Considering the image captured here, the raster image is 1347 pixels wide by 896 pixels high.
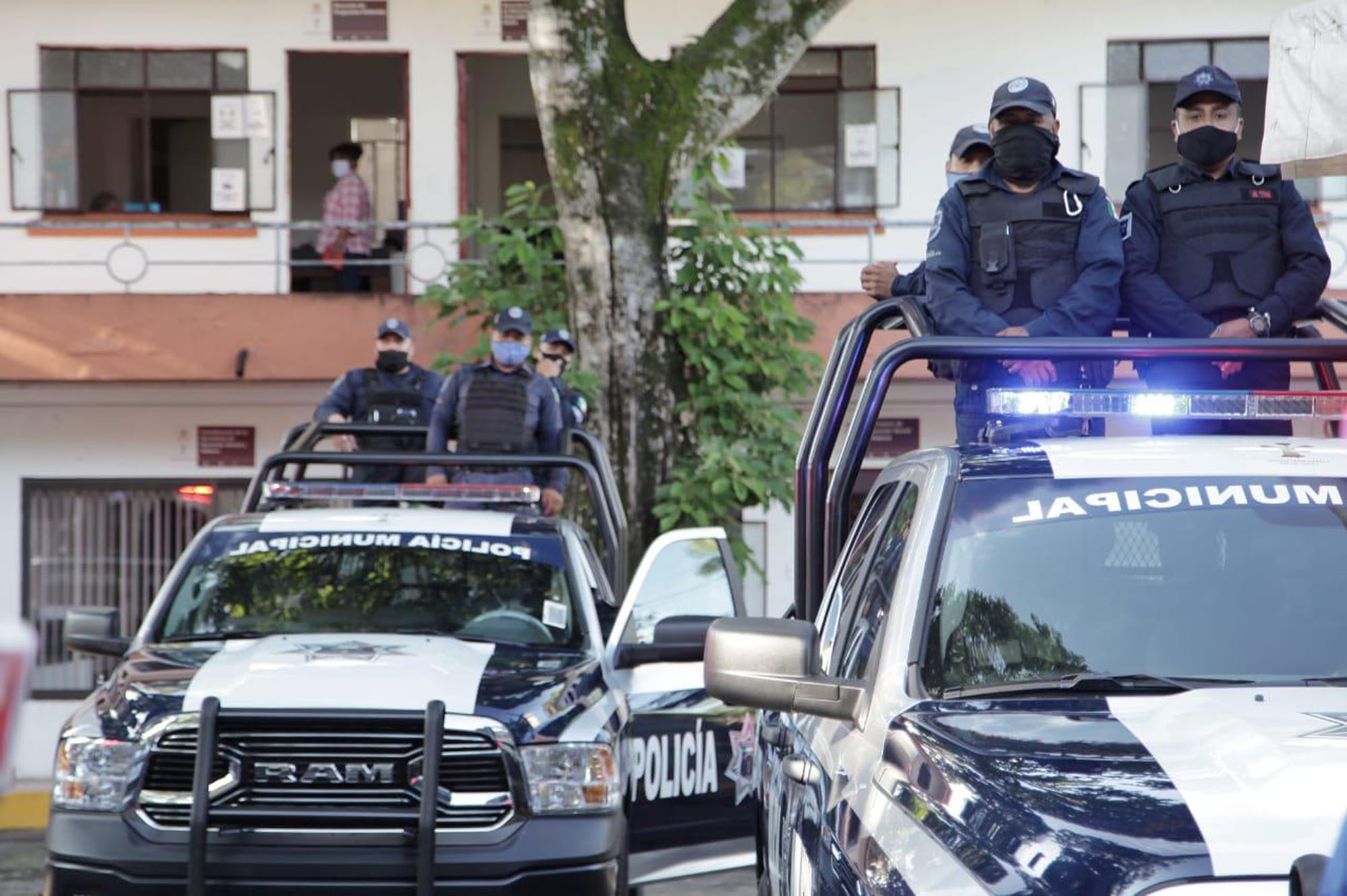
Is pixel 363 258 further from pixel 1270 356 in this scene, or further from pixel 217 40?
pixel 1270 356

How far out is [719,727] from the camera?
23.1 ft

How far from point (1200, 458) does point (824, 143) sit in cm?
1441

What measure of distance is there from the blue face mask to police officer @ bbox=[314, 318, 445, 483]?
39.5 inches

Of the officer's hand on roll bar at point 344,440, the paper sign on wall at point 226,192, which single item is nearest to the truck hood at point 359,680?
the officer's hand on roll bar at point 344,440

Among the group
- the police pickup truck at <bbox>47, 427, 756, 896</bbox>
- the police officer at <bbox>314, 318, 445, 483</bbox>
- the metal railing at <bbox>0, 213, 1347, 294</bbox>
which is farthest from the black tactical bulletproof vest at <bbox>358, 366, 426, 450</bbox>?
the metal railing at <bbox>0, 213, 1347, 294</bbox>

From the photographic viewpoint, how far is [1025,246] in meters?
5.33

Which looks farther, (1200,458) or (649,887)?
(649,887)

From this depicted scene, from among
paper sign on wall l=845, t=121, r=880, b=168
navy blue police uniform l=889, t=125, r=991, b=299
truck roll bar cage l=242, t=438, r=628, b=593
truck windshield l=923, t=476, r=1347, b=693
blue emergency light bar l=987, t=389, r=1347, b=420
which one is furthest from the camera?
paper sign on wall l=845, t=121, r=880, b=168

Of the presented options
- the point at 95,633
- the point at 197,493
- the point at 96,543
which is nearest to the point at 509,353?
the point at 95,633

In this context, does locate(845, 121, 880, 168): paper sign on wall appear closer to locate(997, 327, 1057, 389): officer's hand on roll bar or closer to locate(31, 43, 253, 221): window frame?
locate(31, 43, 253, 221): window frame

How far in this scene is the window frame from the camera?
676 inches

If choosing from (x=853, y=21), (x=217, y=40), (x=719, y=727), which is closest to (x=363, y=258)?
(x=217, y=40)

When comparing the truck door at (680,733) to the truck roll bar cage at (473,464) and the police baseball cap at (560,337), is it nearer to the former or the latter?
the truck roll bar cage at (473,464)

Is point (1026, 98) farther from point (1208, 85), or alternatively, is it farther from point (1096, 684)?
point (1096, 684)
